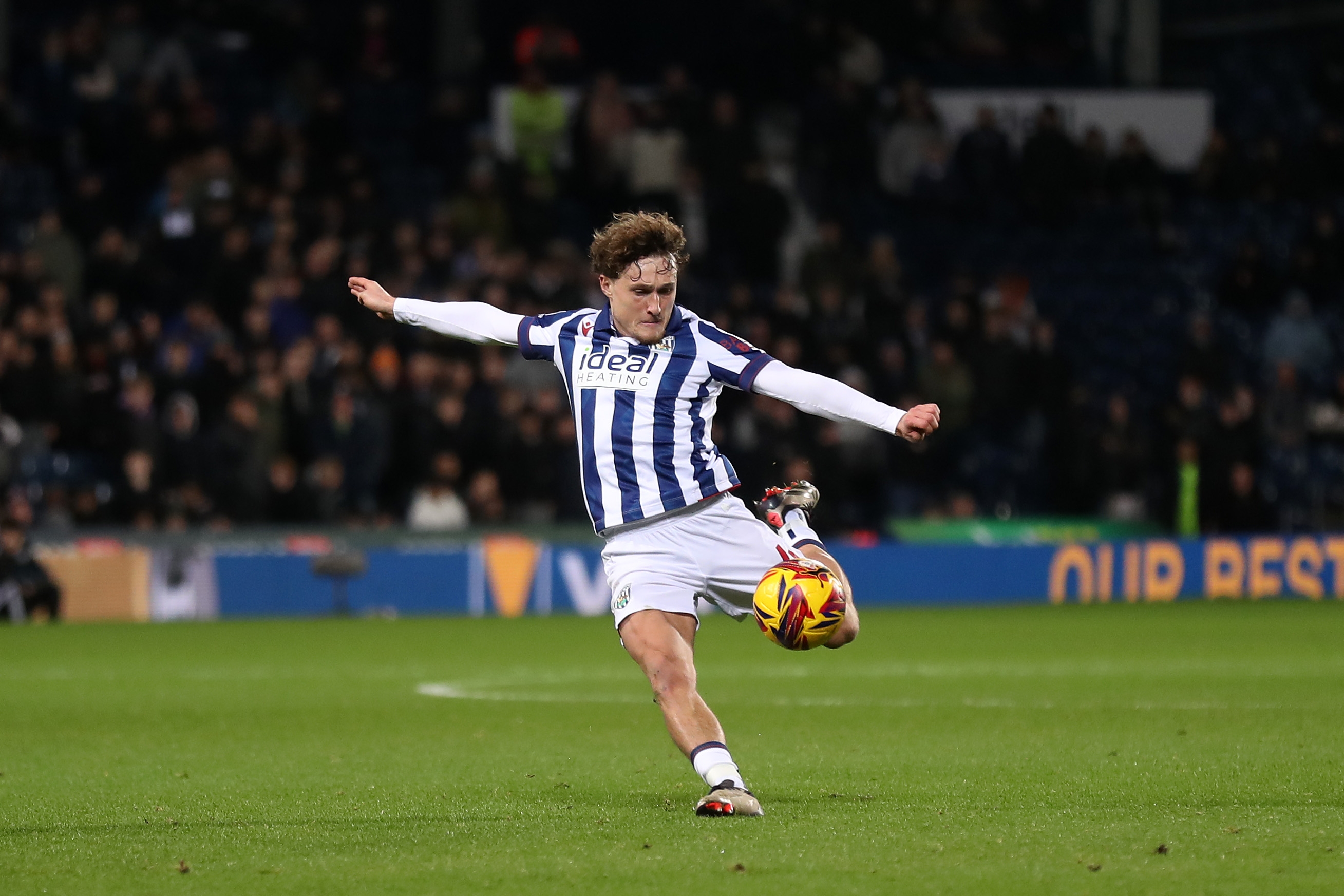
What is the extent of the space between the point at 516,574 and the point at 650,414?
1258 cm

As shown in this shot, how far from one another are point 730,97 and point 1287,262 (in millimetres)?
7296

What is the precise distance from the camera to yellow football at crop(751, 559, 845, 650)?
23.1 feet

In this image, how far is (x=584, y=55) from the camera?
28.0m

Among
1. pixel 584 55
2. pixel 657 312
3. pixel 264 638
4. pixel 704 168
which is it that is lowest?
pixel 264 638

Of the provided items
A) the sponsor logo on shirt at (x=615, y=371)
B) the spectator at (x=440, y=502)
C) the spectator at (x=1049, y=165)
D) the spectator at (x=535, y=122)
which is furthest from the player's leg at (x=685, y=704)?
the spectator at (x=1049, y=165)

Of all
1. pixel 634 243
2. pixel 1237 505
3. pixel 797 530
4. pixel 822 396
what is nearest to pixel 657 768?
pixel 797 530

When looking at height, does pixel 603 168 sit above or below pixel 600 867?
above

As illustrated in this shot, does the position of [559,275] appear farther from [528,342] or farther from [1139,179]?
[528,342]

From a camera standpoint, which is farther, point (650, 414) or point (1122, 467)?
point (1122, 467)

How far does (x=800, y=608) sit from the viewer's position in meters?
7.03

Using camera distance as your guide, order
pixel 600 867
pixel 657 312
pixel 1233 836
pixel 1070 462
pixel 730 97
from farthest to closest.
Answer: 1. pixel 730 97
2. pixel 1070 462
3. pixel 657 312
4. pixel 1233 836
5. pixel 600 867

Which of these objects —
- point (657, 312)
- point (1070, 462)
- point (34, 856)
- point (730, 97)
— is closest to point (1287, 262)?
point (1070, 462)

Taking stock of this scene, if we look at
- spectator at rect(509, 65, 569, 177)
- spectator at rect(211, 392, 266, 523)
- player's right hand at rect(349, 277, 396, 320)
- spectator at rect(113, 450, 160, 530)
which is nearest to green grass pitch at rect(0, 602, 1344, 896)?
player's right hand at rect(349, 277, 396, 320)

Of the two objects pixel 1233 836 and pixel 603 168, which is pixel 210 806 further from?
pixel 603 168
